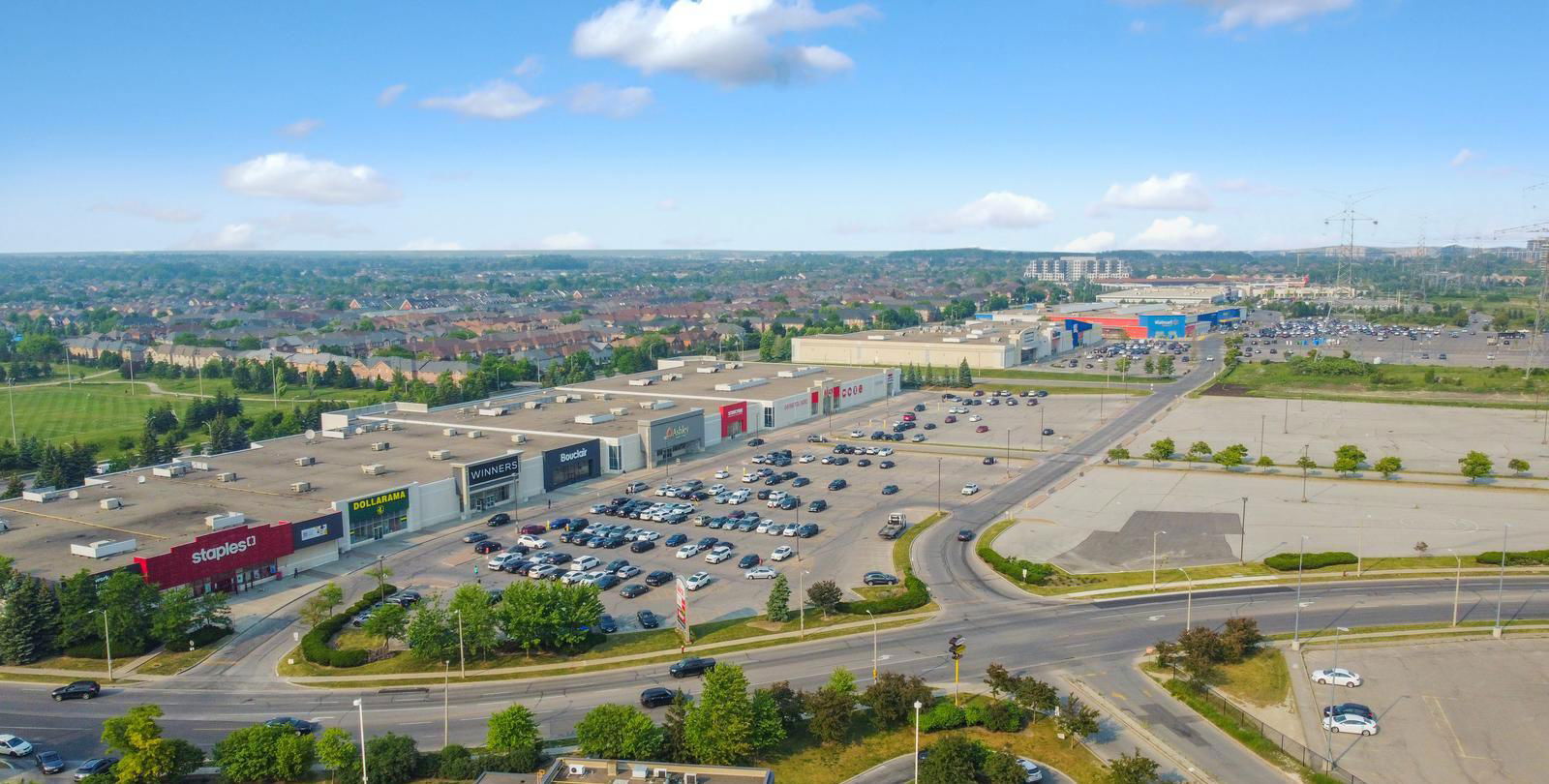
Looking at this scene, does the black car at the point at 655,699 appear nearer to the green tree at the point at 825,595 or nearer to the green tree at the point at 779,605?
the green tree at the point at 779,605

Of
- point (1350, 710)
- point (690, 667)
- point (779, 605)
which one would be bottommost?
point (690, 667)

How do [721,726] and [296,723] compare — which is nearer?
[721,726]

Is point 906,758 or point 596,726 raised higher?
point 596,726

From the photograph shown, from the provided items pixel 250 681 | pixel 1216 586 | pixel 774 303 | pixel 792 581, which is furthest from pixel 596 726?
pixel 774 303

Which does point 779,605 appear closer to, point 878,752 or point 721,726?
point 878,752

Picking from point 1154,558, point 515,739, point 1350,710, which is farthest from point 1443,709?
point 515,739

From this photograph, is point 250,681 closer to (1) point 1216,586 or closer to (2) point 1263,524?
(1) point 1216,586
